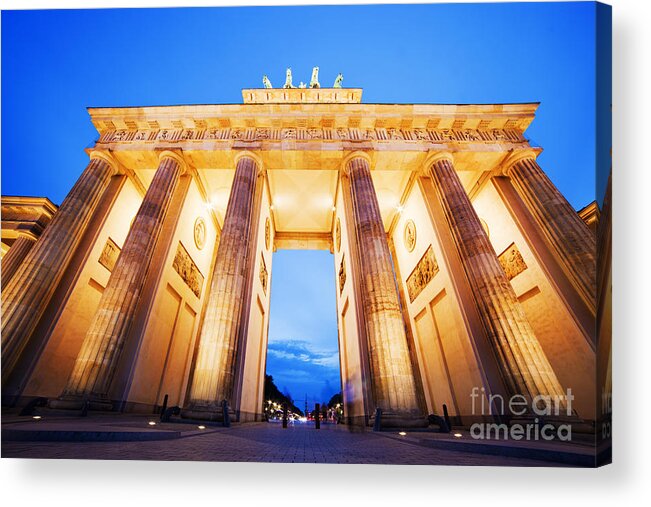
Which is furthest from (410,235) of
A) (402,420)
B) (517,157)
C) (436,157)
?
(402,420)

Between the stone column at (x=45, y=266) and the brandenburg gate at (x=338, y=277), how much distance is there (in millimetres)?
45

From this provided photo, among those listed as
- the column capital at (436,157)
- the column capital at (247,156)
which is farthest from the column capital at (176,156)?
the column capital at (436,157)

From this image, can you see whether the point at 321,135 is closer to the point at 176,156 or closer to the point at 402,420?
the point at 176,156

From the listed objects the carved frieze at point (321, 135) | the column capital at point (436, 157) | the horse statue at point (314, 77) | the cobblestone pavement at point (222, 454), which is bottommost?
the cobblestone pavement at point (222, 454)

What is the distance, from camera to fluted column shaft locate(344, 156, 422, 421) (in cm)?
737

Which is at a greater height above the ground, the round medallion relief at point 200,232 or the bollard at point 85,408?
the round medallion relief at point 200,232

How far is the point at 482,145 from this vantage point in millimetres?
12398

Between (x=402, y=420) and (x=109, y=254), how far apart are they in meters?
12.2

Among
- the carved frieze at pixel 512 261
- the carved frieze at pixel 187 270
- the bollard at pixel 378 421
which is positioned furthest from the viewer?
the carved frieze at pixel 187 270

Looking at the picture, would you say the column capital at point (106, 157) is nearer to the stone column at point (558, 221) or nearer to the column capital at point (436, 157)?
the column capital at point (436, 157)

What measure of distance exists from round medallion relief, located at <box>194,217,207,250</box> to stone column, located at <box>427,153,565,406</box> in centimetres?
1133

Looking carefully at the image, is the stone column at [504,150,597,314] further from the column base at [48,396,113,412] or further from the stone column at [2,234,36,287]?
the stone column at [2,234,36,287]

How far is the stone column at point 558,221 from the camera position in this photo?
871cm

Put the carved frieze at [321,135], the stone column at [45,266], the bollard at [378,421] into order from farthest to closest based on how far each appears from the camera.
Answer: the carved frieze at [321,135] → the stone column at [45,266] → the bollard at [378,421]
